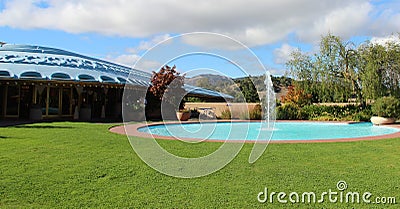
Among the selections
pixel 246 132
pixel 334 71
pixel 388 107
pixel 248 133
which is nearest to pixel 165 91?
pixel 248 133

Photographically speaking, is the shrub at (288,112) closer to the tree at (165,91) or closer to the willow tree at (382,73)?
the willow tree at (382,73)

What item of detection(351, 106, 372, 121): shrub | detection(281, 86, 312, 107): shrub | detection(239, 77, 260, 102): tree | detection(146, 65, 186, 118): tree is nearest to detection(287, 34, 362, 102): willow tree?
detection(351, 106, 372, 121): shrub

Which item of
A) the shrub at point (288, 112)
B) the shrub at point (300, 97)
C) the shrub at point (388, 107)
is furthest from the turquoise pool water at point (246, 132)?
the shrub at point (300, 97)

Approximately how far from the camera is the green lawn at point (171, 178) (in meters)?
4.14

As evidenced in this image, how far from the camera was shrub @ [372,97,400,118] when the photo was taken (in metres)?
17.6

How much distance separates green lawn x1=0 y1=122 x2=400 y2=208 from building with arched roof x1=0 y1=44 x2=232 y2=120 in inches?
403

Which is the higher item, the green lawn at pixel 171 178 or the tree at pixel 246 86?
the tree at pixel 246 86

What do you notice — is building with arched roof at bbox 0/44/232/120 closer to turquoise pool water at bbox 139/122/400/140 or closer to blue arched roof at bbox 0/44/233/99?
blue arched roof at bbox 0/44/233/99

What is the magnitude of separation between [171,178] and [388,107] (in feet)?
53.9

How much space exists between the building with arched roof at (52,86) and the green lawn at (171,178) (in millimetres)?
10225

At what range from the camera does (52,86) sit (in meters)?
19.5

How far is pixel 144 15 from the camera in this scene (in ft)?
24.6

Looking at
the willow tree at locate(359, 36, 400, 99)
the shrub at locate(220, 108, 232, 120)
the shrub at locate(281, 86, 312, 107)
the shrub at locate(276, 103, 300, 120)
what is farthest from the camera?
the shrub at locate(281, 86, 312, 107)

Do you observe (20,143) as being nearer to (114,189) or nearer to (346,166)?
(114,189)
